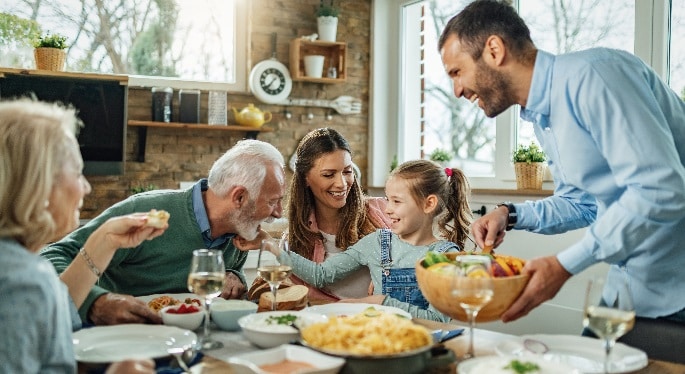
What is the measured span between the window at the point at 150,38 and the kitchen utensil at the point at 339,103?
0.49 metres

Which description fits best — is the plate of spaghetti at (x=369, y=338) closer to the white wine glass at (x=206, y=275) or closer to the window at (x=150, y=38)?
the white wine glass at (x=206, y=275)

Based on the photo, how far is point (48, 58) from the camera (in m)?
4.48

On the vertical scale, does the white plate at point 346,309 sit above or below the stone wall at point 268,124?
below

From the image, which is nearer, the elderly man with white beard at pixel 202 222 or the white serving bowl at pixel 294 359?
the white serving bowl at pixel 294 359

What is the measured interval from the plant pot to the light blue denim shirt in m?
3.70

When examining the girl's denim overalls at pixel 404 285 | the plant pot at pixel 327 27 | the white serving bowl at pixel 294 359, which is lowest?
the girl's denim overalls at pixel 404 285

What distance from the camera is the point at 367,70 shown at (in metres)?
5.87

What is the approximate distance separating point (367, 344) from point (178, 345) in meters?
0.51

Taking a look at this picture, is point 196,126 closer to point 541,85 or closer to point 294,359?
point 541,85

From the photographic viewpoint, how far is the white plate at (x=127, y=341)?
56.2 inches

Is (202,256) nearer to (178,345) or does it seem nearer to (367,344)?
(178,345)

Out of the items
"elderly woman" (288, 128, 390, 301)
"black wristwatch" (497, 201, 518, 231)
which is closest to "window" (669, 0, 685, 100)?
"elderly woman" (288, 128, 390, 301)

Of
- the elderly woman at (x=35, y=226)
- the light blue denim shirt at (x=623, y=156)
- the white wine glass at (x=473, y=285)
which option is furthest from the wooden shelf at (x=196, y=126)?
the white wine glass at (x=473, y=285)

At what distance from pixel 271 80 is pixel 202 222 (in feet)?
10.3
